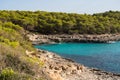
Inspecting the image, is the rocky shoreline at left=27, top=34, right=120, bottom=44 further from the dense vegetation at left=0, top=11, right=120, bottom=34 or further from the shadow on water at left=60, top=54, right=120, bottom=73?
the shadow on water at left=60, top=54, right=120, bottom=73

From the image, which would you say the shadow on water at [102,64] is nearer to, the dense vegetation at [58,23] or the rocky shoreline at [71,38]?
the rocky shoreline at [71,38]

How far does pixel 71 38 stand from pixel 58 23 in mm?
7883

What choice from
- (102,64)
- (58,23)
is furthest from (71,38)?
(102,64)

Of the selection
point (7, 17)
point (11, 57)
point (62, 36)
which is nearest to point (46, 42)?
point (62, 36)

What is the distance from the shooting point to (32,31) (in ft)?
256

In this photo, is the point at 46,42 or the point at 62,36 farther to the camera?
the point at 62,36

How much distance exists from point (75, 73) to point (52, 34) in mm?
48246

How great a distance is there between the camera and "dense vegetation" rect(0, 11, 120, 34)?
7825 cm

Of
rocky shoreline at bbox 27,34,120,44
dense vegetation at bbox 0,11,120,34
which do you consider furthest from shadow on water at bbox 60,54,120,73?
dense vegetation at bbox 0,11,120,34

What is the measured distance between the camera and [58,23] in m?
79.6

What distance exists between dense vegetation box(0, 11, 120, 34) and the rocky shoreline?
4.24m

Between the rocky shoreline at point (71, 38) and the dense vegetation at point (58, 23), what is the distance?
167 inches

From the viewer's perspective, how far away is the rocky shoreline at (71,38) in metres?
69.7

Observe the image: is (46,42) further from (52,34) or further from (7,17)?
(7,17)
